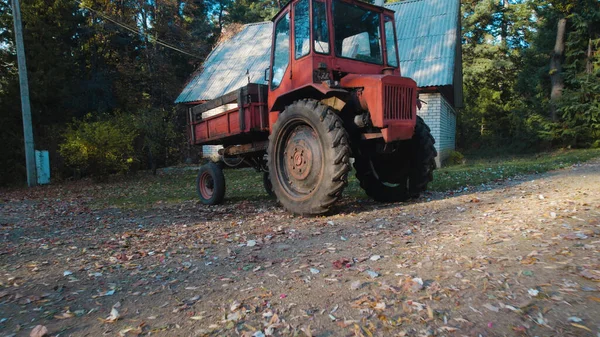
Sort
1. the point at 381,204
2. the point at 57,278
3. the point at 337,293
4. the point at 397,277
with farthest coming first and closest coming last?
the point at 381,204 → the point at 57,278 → the point at 397,277 → the point at 337,293

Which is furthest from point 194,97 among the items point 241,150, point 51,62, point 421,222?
point 421,222

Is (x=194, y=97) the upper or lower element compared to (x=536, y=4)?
lower

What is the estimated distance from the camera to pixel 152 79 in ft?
71.4

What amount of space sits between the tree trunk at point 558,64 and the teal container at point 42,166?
22.8 metres

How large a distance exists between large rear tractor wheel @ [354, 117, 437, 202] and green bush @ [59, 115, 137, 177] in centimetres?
1066

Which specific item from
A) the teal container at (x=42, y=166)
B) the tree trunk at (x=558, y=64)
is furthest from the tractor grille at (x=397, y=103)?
the tree trunk at (x=558, y=64)

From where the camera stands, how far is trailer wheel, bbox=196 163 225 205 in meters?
7.55

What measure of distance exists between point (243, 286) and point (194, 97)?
17.2 metres

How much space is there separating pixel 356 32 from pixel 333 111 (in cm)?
157

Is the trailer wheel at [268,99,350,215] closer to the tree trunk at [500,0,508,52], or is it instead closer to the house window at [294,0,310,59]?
the house window at [294,0,310,59]

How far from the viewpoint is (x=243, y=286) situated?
288 centimetres

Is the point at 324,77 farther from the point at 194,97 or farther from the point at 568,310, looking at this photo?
the point at 194,97

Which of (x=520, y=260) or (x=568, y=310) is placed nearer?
(x=568, y=310)

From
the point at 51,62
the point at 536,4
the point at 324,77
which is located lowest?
the point at 324,77
